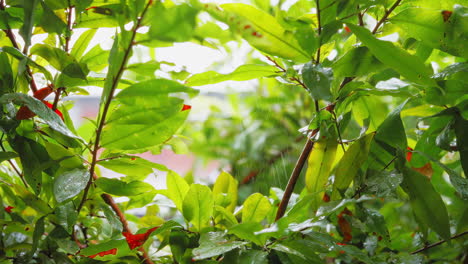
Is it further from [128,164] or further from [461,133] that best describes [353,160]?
[128,164]

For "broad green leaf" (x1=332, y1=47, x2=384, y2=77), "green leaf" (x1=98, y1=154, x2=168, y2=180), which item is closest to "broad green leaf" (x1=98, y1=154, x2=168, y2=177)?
"green leaf" (x1=98, y1=154, x2=168, y2=180)

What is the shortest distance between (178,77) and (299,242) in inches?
8.6

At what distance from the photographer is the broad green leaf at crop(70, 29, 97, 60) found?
0.51 metres

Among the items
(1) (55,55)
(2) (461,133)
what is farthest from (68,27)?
(2) (461,133)

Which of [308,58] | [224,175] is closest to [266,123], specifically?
[224,175]

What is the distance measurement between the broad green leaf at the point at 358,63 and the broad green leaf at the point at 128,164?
0.23m

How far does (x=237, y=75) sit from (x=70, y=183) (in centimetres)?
21

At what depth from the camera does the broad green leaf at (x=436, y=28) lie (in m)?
0.42

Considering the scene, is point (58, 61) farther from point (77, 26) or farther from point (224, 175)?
point (224, 175)

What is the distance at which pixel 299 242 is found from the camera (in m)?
0.44

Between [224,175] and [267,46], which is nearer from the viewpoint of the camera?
[267,46]

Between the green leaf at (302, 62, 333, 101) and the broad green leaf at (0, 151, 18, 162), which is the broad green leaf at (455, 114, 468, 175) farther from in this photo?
the broad green leaf at (0, 151, 18, 162)

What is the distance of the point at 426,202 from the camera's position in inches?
18.1

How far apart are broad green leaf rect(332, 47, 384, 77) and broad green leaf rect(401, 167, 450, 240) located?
0.39 feet
